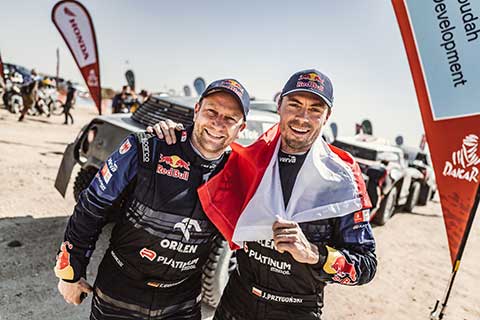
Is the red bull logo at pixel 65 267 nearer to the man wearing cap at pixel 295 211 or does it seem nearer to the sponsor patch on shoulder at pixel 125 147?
the sponsor patch on shoulder at pixel 125 147

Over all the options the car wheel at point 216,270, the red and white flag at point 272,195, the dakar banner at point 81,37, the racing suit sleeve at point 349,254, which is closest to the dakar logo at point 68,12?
the dakar banner at point 81,37

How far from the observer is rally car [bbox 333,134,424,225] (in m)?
6.21

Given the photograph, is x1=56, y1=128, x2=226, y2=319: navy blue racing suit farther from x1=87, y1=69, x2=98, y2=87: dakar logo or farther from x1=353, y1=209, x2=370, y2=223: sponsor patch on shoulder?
x1=87, y1=69, x2=98, y2=87: dakar logo

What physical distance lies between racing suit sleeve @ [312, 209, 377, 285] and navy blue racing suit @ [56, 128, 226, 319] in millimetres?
623

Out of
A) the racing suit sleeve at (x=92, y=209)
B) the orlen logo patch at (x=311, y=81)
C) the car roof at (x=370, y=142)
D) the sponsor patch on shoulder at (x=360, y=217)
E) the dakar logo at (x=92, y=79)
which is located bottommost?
the car roof at (x=370, y=142)

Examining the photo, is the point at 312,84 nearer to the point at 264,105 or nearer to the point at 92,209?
the point at 92,209

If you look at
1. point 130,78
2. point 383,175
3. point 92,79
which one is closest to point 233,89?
point 383,175

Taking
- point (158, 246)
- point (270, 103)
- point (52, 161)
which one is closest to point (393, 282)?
point (270, 103)

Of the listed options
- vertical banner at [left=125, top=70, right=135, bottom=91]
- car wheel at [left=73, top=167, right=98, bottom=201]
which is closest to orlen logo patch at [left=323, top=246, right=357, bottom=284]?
car wheel at [left=73, top=167, right=98, bottom=201]

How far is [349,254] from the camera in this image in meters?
1.65

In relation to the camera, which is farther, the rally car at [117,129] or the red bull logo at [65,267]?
the rally car at [117,129]

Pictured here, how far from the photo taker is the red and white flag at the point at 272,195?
1.70 metres

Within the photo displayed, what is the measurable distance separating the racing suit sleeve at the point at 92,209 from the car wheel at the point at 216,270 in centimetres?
143

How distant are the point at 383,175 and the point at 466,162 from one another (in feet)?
11.5
